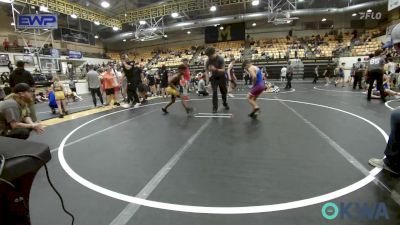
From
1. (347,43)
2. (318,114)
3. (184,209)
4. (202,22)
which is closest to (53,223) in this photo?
(184,209)

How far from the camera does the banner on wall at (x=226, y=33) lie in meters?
24.8

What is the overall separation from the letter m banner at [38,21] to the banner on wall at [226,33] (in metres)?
16.1

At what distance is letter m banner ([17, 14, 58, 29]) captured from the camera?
40.0 ft

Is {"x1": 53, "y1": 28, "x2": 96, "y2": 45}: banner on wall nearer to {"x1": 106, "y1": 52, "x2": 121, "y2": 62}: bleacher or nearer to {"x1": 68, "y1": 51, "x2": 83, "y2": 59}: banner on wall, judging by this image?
{"x1": 68, "y1": 51, "x2": 83, "y2": 59}: banner on wall

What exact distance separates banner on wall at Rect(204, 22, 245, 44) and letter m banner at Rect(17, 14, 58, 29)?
16146mm

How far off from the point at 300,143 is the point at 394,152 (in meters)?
1.32

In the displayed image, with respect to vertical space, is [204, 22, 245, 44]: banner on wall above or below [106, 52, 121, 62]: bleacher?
above

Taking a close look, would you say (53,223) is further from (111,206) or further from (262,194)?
(262,194)

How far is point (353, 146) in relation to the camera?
11.8ft

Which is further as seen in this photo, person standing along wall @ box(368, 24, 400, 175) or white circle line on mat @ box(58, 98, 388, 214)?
person standing along wall @ box(368, 24, 400, 175)

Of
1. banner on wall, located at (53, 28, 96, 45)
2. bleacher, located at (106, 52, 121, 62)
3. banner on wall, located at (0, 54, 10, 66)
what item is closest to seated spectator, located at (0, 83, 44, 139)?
banner on wall, located at (0, 54, 10, 66)

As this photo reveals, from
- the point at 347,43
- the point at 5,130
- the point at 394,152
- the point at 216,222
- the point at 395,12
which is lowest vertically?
the point at 216,222

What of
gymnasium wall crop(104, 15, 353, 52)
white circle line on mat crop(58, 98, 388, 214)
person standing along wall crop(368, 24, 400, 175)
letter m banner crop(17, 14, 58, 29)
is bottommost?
white circle line on mat crop(58, 98, 388, 214)

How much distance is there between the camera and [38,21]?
12.4 meters
